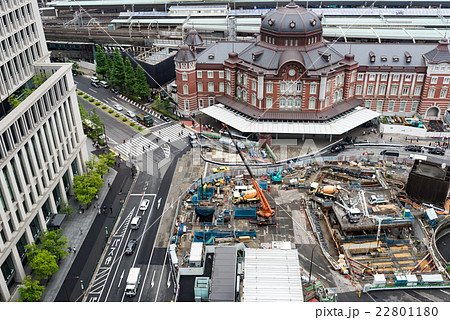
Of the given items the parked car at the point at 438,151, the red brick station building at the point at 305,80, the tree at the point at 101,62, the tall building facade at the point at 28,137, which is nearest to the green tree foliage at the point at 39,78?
the tall building facade at the point at 28,137

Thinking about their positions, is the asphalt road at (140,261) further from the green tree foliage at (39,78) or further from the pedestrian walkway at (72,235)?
the green tree foliage at (39,78)

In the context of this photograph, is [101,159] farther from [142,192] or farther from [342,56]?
[342,56]

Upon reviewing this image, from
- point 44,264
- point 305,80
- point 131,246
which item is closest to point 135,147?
point 131,246

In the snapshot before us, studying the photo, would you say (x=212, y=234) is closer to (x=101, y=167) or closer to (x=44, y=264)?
(x=44, y=264)

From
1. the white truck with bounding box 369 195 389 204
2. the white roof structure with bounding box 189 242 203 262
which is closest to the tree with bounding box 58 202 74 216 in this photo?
the white roof structure with bounding box 189 242 203 262

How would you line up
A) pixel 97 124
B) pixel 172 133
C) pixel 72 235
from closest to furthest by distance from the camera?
pixel 72 235 → pixel 97 124 → pixel 172 133

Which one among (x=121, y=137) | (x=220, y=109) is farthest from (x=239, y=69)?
(x=121, y=137)
